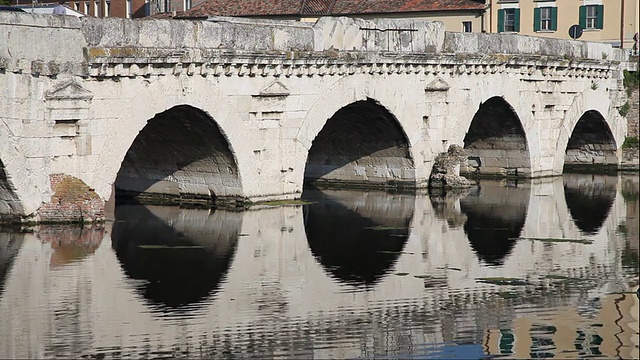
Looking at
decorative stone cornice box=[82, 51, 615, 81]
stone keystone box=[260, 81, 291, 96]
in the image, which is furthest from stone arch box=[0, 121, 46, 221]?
stone keystone box=[260, 81, 291, 96]

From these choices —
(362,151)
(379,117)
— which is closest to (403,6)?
(362,151)

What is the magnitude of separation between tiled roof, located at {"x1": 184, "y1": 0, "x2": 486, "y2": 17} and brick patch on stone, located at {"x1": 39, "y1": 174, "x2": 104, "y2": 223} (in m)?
25.7

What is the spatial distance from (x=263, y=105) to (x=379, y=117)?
15.5 feet

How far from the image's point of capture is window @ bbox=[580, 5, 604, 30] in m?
46.1

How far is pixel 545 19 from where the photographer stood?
47.2m

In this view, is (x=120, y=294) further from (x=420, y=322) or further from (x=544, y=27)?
(x=544, y=27)

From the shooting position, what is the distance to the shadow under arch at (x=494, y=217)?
80.7 ft

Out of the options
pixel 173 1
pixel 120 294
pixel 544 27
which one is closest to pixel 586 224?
pixel 120 294

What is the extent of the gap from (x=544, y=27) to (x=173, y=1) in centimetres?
1342

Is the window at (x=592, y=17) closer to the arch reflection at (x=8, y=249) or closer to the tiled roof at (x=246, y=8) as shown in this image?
the tiled roof at (x=246, y=8)

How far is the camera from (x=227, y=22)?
2658 centimetres

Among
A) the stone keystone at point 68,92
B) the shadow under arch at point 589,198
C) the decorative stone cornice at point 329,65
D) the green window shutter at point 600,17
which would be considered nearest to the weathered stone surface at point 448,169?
the decorative stone cornice at point 329,65

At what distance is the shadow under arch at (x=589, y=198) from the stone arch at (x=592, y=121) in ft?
2.91

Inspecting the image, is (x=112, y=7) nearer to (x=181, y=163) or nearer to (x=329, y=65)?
(x=329, y=65)
